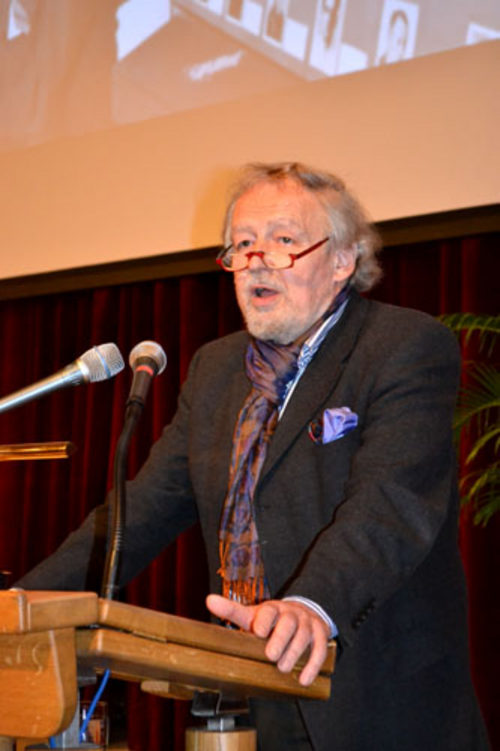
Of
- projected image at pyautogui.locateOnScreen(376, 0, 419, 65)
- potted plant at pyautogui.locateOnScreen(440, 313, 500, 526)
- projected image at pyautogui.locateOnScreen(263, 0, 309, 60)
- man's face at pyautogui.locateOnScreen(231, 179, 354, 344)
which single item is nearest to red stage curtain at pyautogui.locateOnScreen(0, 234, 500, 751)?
potted plant at pyautogui.locateOnScreen(440, 313, 500, 526)

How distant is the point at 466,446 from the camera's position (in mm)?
3879

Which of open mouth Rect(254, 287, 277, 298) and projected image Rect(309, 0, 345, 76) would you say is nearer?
open mouth Rect(254, 287, 277, 298)

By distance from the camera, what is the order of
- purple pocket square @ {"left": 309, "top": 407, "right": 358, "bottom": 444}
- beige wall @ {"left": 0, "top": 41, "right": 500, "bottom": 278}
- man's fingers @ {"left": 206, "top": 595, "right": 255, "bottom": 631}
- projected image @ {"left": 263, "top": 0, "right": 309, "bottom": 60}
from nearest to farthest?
man's fingers @ {"left": 206, "top": 595, "right": 255, "bottom": 631} < purple pocket square @ {"left": 309, "top": 407, "right": 358, "bottom": 444} < beige wall @ {"left": 0, "top": 41, "right": 500, "bottom": 278} < projected image @ {"left": 263, "top": 0, "right": 309, "bottom": 60}

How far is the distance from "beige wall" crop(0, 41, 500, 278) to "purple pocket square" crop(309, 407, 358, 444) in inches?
74.4

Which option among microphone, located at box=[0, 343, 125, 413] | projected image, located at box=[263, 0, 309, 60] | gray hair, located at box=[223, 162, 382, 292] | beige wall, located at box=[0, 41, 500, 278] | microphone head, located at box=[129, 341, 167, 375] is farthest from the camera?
projected image, located at box=[263, 0, 309, 60]

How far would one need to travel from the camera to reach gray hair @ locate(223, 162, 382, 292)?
7.46 ft

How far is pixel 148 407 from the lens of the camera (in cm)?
491

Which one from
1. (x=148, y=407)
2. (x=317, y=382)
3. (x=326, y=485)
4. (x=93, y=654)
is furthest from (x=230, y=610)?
(x=148, y=407)

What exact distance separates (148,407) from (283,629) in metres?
3.73

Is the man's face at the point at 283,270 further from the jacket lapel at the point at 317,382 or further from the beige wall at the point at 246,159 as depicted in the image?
the beige wall at the point at 246,159

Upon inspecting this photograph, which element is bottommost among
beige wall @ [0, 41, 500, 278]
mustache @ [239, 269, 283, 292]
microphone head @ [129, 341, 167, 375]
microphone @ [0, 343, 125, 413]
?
microphone @ [0, 343, 125, 413]

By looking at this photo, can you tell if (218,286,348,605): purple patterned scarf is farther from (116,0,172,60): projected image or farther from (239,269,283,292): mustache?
(116,0,172,60): projected image

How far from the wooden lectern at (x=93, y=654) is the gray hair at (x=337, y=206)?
127 centimetres

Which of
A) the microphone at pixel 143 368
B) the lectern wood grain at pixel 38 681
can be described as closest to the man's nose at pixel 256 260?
the microphone at pixel 143 368
